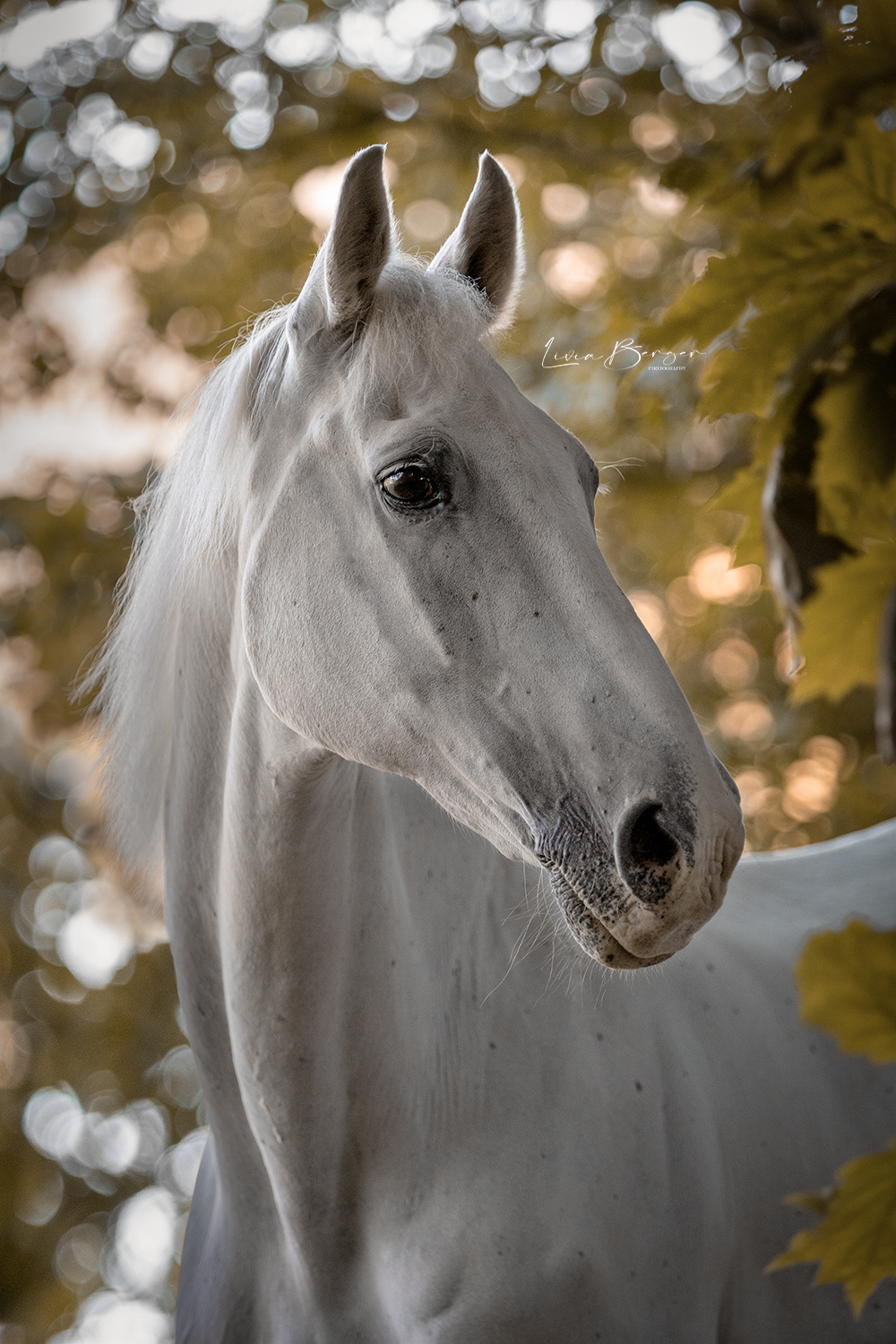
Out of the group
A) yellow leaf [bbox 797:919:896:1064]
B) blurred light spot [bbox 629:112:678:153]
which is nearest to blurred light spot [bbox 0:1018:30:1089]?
blurred light spot [bbox 629:112:678:153]

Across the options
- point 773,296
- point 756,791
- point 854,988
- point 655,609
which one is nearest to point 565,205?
point 655,609

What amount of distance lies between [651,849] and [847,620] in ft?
1.36

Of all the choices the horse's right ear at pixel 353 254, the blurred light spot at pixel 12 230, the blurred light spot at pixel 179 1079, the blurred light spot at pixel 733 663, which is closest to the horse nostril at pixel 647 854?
the horse's right ear at pixel 353 254

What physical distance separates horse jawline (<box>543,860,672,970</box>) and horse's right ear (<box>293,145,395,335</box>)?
0.76 meters

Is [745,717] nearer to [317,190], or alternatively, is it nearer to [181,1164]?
[317,190]

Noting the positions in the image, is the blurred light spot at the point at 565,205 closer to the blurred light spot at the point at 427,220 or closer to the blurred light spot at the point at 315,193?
the blurred light spot at the point at 427,220

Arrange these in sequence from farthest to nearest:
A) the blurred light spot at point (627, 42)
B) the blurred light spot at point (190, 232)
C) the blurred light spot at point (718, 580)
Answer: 1. the blurred light spot at point (190, 232)
2. the blurred light spot at point (718, 580)
3. the blurred light spot at point (627, 42)

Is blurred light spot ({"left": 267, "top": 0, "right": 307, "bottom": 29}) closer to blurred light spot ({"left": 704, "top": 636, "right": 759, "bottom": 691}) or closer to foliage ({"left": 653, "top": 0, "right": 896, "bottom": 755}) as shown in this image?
foliage ({"left": 653, "top": 0, "right": 896, "bottom": 755})

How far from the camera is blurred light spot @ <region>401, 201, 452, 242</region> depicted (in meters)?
4.95

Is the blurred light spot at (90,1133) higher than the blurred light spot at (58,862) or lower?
lower

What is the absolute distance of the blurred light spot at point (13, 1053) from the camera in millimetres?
5242

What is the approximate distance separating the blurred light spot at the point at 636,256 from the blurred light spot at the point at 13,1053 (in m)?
5.08

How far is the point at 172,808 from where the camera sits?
4.87 ft

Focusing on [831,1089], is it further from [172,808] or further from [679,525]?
[679,525]
